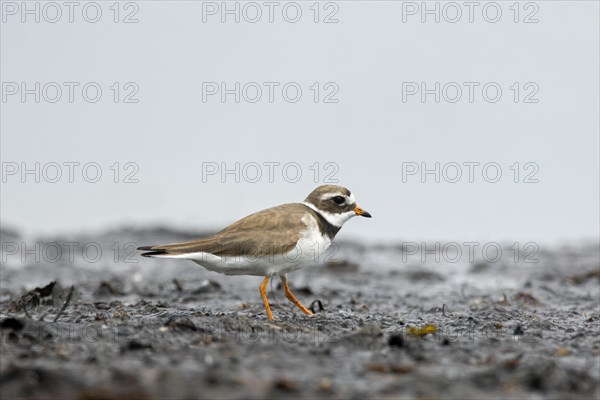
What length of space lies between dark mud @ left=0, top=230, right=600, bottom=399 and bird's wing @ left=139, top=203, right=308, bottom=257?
70 centimetres

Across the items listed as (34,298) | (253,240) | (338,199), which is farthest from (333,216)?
(34,298)

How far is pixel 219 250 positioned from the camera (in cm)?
860

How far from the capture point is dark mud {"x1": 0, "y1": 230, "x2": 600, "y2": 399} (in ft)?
16.0

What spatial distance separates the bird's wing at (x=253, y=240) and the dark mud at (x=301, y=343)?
2.31 feet

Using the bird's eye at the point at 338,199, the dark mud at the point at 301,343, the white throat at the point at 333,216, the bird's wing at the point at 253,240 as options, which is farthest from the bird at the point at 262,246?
the dark mud at the point at 301,343

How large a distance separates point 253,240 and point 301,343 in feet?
7.56

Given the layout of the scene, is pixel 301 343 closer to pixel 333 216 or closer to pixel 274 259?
pixel 274 259

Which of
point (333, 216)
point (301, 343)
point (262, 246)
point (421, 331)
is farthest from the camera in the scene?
point (333, 216)

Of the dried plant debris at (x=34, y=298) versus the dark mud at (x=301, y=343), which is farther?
the dried plant debris at (x=34, y=298)

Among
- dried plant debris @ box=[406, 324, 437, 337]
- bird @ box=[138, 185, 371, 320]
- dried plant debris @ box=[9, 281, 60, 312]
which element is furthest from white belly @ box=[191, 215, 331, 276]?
dried plant debris @ box=[9, 281, 60, 312]

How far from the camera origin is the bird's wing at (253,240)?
28.2ft

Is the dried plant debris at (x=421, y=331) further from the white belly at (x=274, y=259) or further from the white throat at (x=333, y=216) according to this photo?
the white throat at (x=333, y=216)

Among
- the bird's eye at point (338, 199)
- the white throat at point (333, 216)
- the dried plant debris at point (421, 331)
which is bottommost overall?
the dried plant debris at point (421, 331)

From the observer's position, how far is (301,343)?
6535 mm
